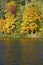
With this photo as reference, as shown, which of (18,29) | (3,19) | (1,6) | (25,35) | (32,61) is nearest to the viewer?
(32,61)

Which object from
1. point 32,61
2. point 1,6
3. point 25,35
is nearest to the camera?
point 32,61

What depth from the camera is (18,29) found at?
7431 cm

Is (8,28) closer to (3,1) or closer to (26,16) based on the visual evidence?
(26,16)

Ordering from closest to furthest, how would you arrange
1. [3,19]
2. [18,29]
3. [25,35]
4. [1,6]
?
[25,35]
[18,29]
[3,19]
[1,6]

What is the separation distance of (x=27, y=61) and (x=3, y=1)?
61.0m

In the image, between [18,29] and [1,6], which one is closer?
[18,29]

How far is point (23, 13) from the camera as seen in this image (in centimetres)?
7594

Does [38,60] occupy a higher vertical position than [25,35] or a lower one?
higher

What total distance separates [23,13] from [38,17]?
546 cm

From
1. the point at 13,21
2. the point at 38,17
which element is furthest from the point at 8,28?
the point at 38,17

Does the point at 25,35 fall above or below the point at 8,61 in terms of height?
below

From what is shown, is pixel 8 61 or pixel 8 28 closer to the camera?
pixel 8 61

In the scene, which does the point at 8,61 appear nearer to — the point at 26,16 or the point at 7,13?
the point at 26,16

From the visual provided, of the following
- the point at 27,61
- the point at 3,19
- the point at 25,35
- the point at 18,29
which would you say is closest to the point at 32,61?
the point at 27,61
